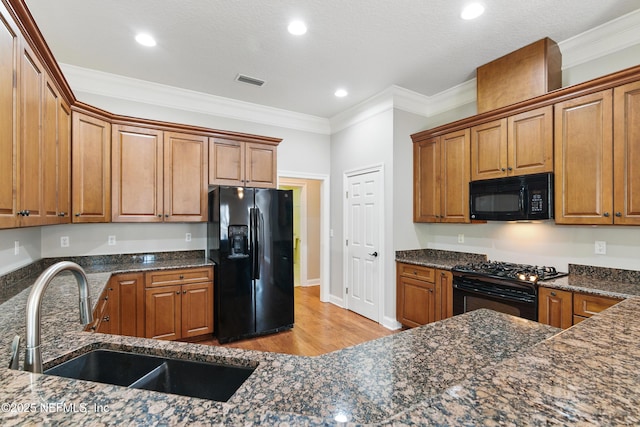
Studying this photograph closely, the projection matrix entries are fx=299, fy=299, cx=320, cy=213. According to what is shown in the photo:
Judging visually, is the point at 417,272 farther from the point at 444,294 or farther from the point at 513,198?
the point at 513,198

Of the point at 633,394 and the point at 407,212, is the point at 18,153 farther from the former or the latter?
the point at 407,212

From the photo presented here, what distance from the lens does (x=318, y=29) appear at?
8.43 ft

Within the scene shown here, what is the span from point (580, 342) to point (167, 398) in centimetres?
116

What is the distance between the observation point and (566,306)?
7.54ft

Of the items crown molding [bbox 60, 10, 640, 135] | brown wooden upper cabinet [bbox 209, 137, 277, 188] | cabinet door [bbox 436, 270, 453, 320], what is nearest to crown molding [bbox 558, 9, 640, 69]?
crown molding [bbox 60, 10, 640, 135]

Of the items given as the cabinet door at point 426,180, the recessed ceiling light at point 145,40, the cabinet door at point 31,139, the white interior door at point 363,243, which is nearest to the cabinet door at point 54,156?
the cabinet door at point 31,139

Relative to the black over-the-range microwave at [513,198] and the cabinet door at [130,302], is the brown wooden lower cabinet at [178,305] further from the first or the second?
the black over-the-range microwave at [513,198]

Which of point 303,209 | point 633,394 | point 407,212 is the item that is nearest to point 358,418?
point 633,394

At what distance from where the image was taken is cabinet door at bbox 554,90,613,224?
233 cm

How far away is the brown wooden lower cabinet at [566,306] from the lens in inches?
→ 85.1

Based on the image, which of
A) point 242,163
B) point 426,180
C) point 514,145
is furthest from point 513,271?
point 242,163

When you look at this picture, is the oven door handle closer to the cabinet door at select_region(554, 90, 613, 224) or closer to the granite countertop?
the granite countertop

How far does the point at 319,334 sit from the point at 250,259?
1236 millimetres

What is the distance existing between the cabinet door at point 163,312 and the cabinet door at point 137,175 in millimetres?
810
